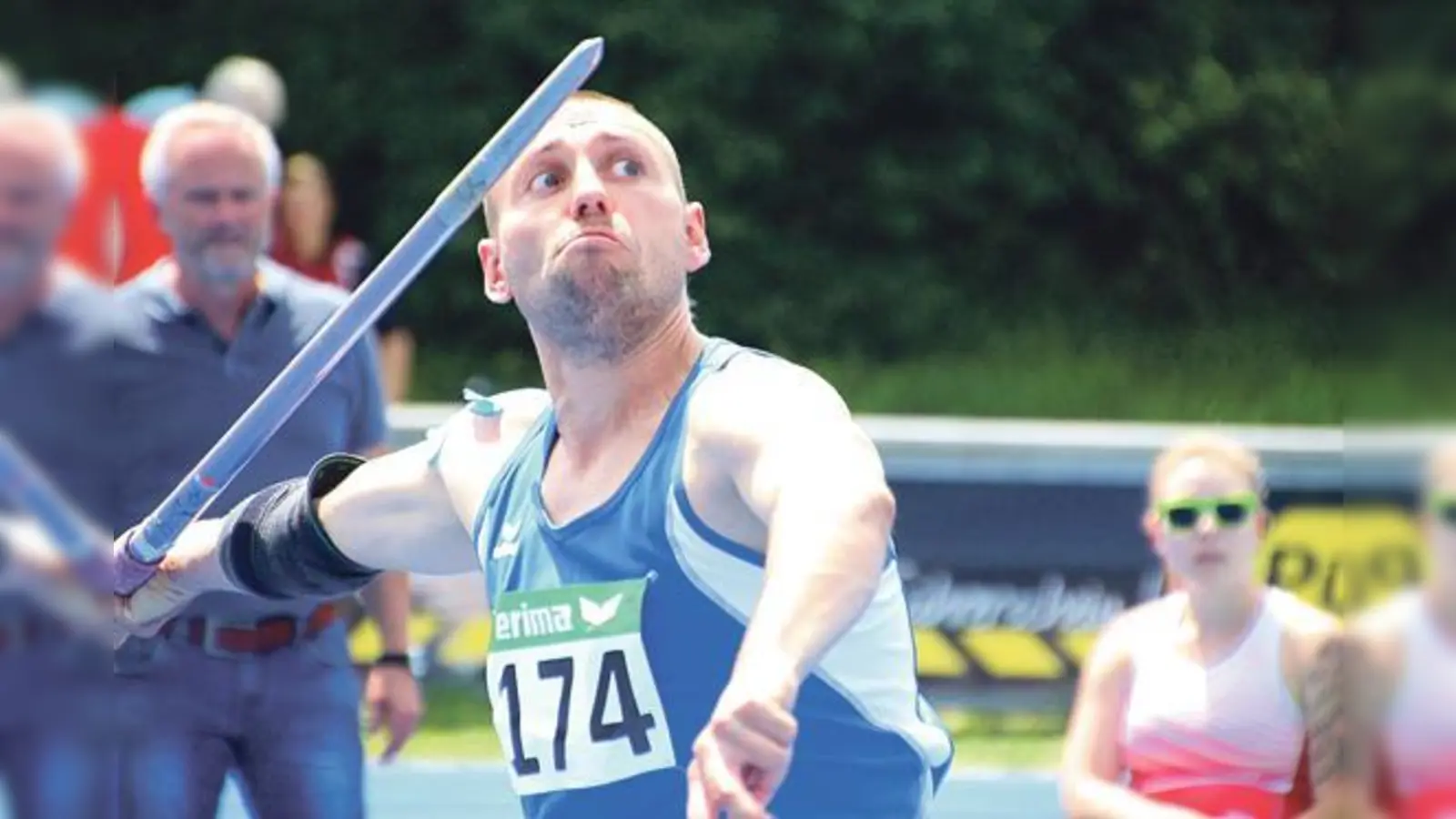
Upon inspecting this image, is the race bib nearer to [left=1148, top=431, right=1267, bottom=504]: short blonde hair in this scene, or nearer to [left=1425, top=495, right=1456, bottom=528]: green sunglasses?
[left=1425, top=495, right=1456, bottom=528]: green sunglasses

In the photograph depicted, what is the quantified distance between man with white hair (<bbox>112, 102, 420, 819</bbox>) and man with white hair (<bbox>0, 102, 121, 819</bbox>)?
367 centimetres

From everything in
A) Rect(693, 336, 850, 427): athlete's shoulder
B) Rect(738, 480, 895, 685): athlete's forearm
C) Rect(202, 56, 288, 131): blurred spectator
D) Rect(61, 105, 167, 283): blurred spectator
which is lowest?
Rect(61, 105, 167, 283): blurred spectator

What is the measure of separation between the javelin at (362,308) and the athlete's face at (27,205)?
1381 millimetres

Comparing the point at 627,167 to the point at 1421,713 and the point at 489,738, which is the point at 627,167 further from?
the point at 489,738

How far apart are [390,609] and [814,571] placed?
3659 mm

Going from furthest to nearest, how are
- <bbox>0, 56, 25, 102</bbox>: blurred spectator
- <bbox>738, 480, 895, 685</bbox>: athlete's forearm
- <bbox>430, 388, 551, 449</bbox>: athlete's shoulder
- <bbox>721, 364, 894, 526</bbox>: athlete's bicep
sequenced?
<bbox>430, 388, 551, 449</bbox>: athlete's shoulder < <bbox>721, 364, 894, 526</bbox>: athlete's bicep < <bbox>738, 480, 895, 685</bbox>: athlete's forearm < <bbox>0, 56, 25, 102</bbox>: blurred spectator

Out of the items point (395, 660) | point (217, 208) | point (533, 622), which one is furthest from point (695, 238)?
point (395, 660)

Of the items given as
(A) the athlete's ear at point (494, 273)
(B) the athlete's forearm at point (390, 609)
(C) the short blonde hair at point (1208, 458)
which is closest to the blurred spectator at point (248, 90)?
(B) the athlete's forearm at point (390, 609)

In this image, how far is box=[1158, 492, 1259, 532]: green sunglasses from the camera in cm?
455

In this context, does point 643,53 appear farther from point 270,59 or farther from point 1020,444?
point 1020,444

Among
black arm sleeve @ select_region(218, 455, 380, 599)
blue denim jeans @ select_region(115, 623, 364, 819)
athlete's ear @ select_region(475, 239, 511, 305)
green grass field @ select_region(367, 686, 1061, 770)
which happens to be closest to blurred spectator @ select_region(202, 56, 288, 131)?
green grass field @ select_region(367, 686, 1061, 770)

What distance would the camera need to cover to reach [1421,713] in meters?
0.67

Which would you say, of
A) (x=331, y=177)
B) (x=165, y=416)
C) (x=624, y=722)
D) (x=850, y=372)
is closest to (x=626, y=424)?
(x=624, y=722)

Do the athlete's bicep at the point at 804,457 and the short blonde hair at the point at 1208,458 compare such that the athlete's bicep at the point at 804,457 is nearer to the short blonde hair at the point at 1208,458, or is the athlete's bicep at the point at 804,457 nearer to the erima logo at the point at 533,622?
the erima logo at the point at 533,622
